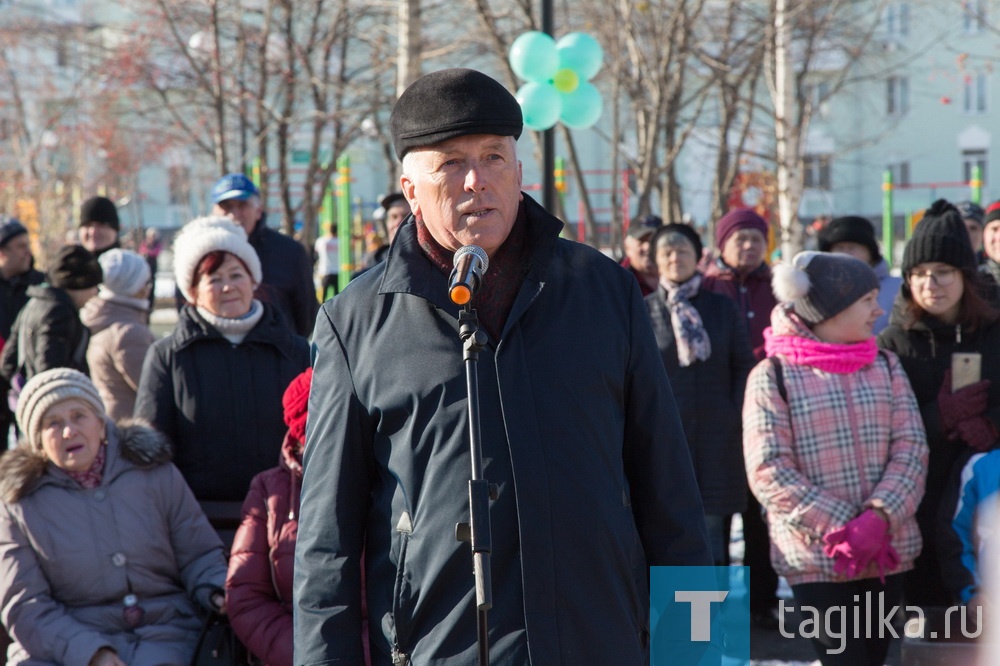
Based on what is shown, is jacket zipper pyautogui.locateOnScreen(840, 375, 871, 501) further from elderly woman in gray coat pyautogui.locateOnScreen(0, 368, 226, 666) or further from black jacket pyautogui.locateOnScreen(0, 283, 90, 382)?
black jacket pyautogui.locateOnScreen(0, 283, 90, 382)

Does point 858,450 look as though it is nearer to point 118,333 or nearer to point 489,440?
point 489,440

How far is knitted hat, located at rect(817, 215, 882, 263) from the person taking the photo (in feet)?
22.9

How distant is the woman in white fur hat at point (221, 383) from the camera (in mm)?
4953

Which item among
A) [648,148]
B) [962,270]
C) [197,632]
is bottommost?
[197,632]

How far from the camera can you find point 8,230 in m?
8.45

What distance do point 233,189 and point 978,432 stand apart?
4529 mm

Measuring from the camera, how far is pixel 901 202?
47.0 metres

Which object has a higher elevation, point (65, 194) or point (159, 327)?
point (65, 194)

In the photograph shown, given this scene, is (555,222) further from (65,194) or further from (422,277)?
(65,194)

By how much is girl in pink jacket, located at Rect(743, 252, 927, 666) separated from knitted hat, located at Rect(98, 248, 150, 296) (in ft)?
12.2

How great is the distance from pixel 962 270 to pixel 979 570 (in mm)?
1391

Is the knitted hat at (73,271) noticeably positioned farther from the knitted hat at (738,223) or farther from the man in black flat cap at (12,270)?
the knitted hat at (738,223)

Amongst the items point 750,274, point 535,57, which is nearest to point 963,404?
point 750,274

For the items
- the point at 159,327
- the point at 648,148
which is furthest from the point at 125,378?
the point at 159,327
